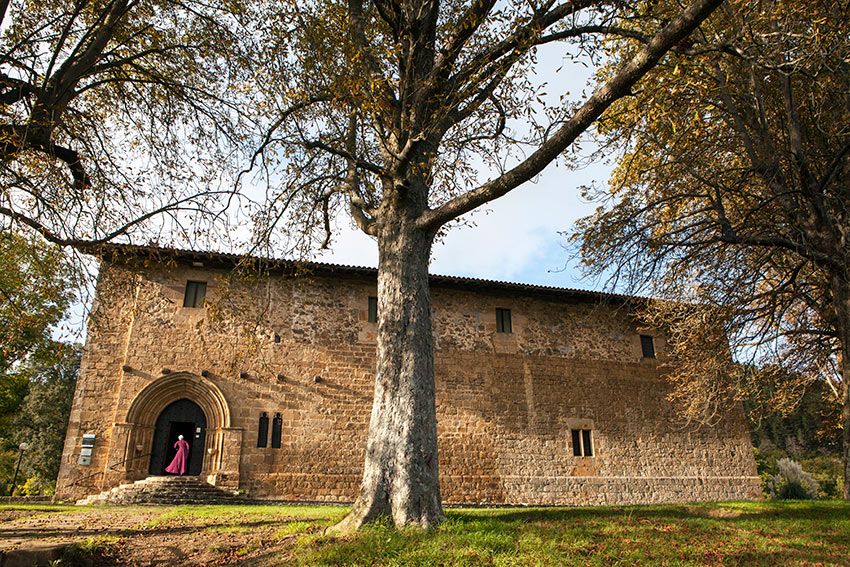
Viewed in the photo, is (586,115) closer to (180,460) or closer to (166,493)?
(166,493)

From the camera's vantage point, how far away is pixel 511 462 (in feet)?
48.2

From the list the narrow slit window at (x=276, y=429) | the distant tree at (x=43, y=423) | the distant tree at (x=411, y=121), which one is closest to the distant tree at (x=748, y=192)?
the distant tree at (x=411, y=121)

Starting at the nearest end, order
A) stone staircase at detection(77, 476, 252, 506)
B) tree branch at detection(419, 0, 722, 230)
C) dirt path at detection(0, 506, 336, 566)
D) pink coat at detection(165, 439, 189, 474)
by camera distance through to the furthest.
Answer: tree branch at detection(419, 0, 722, 230) < dirt path at detection(0, 506, 336, 566) < stone staircase at detection(77, 476, 252, 506) < pink coat at detection(165, 439, 189, 474)

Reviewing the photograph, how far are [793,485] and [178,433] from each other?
43.4 ft

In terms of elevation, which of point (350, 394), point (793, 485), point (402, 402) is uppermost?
point (350, 394)

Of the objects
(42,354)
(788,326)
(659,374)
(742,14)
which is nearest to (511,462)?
(659,374)

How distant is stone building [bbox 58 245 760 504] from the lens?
13.0 m

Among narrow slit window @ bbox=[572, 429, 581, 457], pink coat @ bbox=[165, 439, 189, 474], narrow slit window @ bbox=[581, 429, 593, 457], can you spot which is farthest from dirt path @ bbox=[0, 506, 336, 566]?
narrow slit window @ bbox=[581, 429, 593, 457]

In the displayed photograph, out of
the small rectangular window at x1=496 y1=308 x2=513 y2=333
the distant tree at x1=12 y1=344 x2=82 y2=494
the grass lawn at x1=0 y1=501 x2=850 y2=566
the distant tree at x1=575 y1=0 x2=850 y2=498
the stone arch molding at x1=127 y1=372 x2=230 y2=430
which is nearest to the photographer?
the grass lawn at x1=0 y1=501 x2=850 y2=566

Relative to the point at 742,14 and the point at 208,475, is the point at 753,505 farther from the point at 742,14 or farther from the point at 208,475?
the point at 208,475

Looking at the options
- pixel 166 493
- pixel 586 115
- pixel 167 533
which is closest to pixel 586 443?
pixel 166 493

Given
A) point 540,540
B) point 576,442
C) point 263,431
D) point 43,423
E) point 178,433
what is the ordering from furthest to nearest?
point 43,423 < point 576,442 < point 178,433 < point 263,431 < point 540,540

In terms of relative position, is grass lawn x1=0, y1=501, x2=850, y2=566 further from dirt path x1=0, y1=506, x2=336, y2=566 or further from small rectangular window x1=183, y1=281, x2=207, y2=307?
small rectangular window x1=183, y1=281, x2=207, y2=307

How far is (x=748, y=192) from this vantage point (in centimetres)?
995
